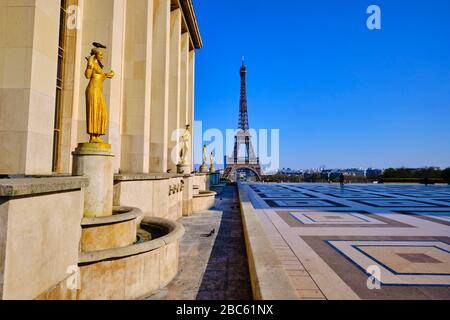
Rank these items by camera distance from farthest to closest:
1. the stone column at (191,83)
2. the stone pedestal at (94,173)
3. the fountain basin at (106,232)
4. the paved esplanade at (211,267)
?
the stone column at (191,83) < the stone pedestal at (94,173) < the paved esplanade at (211,267) < the fountain basin at (106,232)

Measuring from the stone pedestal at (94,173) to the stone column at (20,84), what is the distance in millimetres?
1860

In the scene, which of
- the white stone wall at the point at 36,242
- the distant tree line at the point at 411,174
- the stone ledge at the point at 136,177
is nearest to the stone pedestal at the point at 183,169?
the stone ledge at the point at 136,177

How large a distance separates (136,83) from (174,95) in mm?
6391

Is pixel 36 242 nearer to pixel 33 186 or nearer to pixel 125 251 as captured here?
pixel 33 186

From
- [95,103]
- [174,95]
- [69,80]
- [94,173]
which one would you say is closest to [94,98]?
[95,103]

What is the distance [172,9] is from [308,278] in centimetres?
1989

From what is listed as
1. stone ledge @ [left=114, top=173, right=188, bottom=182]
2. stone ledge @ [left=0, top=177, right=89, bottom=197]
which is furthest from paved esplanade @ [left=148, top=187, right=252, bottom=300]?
stone ledge @ [left=0, top=177, right=89, bottom=197]

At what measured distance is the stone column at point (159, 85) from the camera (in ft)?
46.9

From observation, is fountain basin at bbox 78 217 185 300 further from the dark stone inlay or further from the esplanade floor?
the dark stone inlay

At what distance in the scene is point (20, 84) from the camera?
6.39 meters

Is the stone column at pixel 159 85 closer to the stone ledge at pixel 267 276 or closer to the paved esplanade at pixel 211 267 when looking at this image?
the paved esplanade at pixel 211 267
